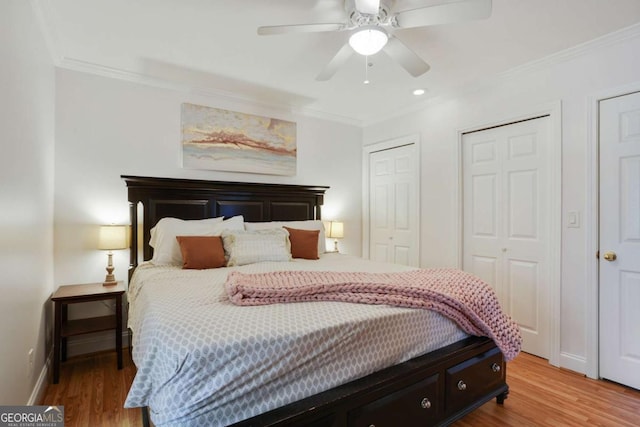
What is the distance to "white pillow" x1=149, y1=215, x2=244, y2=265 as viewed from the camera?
101 inches

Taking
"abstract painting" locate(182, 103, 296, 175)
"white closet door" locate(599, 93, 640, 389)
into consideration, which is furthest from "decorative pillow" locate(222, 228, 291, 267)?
"white closet door" locate(599, 93, 640, 389)

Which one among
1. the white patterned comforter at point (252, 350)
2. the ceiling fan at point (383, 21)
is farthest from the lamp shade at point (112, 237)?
the ceiling fan at point (383, 21)

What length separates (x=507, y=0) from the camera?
1.86 m

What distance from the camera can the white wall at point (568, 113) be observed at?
2.26 metres

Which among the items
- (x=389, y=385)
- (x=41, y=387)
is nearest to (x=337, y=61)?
(x=389, y=385)

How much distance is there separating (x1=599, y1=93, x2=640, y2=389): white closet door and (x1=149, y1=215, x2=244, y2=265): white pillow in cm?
300

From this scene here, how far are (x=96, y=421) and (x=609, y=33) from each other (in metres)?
4.15

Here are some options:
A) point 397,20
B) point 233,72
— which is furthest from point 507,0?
point 233,72

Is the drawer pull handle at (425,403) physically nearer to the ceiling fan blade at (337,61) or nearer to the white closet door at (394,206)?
the ceiling fan blade at (337,61)

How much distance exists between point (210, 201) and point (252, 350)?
92.4 inches

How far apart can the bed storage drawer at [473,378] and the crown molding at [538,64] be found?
229 cm

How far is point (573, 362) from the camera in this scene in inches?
94.5

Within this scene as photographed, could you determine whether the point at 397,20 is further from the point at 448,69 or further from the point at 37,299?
the point at 37,299

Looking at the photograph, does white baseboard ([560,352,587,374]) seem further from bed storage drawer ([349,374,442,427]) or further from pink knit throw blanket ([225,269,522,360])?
bed storage drawer ([349,374,442,427])
